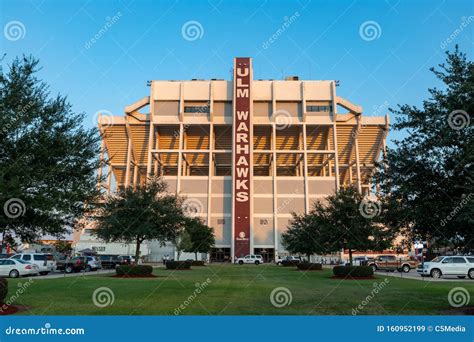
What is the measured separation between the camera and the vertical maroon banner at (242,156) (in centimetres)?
7775

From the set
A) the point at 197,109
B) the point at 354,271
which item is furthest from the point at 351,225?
the point at 197,109

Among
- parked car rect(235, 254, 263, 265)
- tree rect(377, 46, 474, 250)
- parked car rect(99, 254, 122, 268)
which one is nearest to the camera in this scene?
tree rect(377, 46, 474, 250)

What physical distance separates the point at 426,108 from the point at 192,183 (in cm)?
6921

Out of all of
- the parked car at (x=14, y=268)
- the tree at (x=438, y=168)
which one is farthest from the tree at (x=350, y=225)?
the parked car at (x=14, y=268)

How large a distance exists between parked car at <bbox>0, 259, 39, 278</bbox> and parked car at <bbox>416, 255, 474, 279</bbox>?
29.3 metres

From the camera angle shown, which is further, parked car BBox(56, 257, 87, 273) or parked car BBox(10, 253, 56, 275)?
parked car BBox(56, 257, 87, 273)

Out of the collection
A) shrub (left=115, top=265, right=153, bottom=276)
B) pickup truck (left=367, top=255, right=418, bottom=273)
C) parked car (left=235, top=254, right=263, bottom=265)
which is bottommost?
shrub (left=115, top=265, right=153, bottom=276)

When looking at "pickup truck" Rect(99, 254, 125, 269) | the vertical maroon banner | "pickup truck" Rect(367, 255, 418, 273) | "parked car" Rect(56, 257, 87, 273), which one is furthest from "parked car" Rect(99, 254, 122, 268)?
the vertical maroon banner

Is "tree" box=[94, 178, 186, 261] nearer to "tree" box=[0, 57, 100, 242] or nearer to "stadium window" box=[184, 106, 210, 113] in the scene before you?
"tree" box=[0, 57, 100, 242]

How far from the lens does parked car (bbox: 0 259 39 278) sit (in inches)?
1281

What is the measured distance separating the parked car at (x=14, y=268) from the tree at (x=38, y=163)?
64.2 feet

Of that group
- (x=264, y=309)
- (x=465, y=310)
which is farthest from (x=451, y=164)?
(x=264, y=309)

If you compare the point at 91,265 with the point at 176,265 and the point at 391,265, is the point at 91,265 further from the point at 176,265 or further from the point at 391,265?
the point at 391,265

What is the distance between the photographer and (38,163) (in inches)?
545
